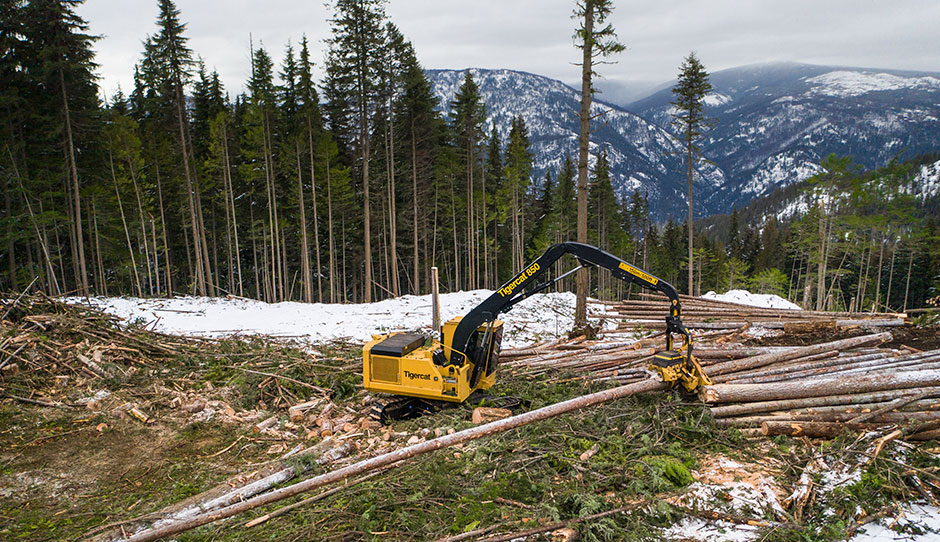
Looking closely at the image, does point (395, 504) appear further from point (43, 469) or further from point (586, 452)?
point (43, 469)

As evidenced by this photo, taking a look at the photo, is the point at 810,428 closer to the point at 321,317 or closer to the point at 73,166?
the point at 321,317

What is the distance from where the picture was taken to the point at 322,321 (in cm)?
1579

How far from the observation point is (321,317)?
1658 centimetres

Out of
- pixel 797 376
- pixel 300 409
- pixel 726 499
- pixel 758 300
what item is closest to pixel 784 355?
pixel 797 376

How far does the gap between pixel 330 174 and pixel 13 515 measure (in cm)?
2554

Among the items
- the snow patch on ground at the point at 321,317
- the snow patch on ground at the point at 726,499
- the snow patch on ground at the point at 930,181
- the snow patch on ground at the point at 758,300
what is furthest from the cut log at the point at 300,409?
the snow patch on ground at the point at 930,181

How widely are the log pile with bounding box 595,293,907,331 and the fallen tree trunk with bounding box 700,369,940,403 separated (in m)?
6.93

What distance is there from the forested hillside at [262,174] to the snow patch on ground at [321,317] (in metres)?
6.49

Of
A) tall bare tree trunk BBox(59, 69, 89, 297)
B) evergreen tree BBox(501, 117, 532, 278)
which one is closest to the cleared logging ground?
tall bare tree trunk BBox(59, 69, 89, 297)

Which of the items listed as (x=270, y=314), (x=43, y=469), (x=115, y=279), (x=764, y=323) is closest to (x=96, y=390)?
(x=43, y=469)

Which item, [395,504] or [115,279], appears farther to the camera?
[115,279]

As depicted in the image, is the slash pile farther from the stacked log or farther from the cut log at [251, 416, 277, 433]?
the cut log at [251, 416, 277, 433]

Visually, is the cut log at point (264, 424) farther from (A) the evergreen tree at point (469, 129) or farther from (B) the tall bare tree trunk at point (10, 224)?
(A) the evergreen tree at point (469, 129)

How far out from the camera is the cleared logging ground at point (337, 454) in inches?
175
